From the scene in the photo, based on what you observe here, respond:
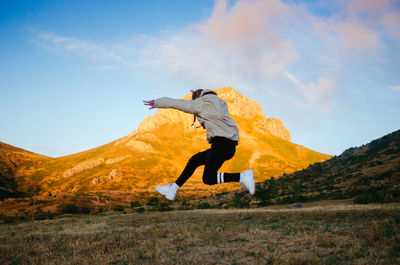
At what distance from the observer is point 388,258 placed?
12.6ft

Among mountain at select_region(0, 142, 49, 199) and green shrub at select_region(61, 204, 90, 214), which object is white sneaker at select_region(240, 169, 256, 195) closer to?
green shrub at select_region(61, 204, 90, 214)

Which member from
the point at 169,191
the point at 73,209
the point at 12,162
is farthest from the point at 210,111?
the point at 12,162

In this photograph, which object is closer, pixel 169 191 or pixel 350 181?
pixel 169 191

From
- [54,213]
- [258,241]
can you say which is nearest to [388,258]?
[258,241]

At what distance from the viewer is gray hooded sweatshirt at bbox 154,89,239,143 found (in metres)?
5.00

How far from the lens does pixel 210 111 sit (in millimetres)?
5074

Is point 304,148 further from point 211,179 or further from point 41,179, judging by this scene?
point 211,179

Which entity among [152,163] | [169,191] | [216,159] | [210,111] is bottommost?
[169,191]

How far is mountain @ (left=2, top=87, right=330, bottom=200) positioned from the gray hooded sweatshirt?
248 ft

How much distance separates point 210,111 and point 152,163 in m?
120

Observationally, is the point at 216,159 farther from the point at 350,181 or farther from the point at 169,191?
the point at 350,181

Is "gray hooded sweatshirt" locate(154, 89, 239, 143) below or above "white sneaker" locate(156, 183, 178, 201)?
above

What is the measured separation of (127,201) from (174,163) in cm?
6856

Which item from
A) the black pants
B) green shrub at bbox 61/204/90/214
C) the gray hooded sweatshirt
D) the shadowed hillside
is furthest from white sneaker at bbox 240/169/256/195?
green shrub at bbox 61/204/90/214
